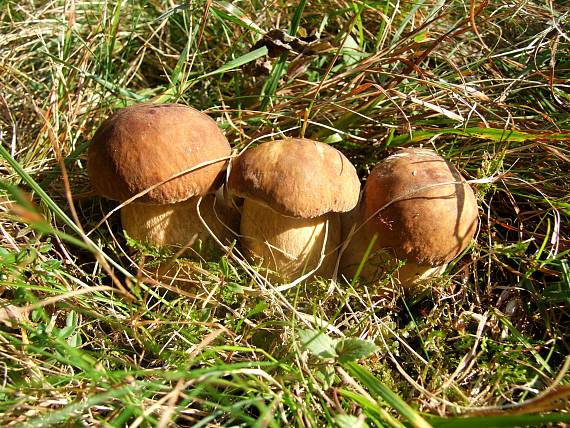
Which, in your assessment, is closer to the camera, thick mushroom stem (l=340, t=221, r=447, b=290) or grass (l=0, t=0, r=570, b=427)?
grass (l=0, t=0, r=570, b=427)

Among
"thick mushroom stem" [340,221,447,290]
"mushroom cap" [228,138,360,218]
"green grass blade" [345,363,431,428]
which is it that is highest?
"mushroom cap" [228,138,360,218]

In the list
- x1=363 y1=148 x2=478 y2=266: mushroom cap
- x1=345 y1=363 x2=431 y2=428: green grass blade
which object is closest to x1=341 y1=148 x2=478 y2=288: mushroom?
x1=363 y1=148 x2=478 y2=266: mushroom cap

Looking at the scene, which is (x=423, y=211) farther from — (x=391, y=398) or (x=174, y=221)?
(x=174, y=221)

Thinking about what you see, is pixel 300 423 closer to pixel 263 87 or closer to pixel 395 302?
pixel 395 302

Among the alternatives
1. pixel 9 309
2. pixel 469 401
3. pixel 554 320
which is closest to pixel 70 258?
pixel 9 309

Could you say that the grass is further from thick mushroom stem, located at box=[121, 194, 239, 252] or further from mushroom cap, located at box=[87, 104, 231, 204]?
mushroom cap, located at box=[87, 104, 231, 204]

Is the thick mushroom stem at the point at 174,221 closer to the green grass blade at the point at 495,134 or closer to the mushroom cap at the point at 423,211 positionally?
the mushroom cap at the point at 423,211
